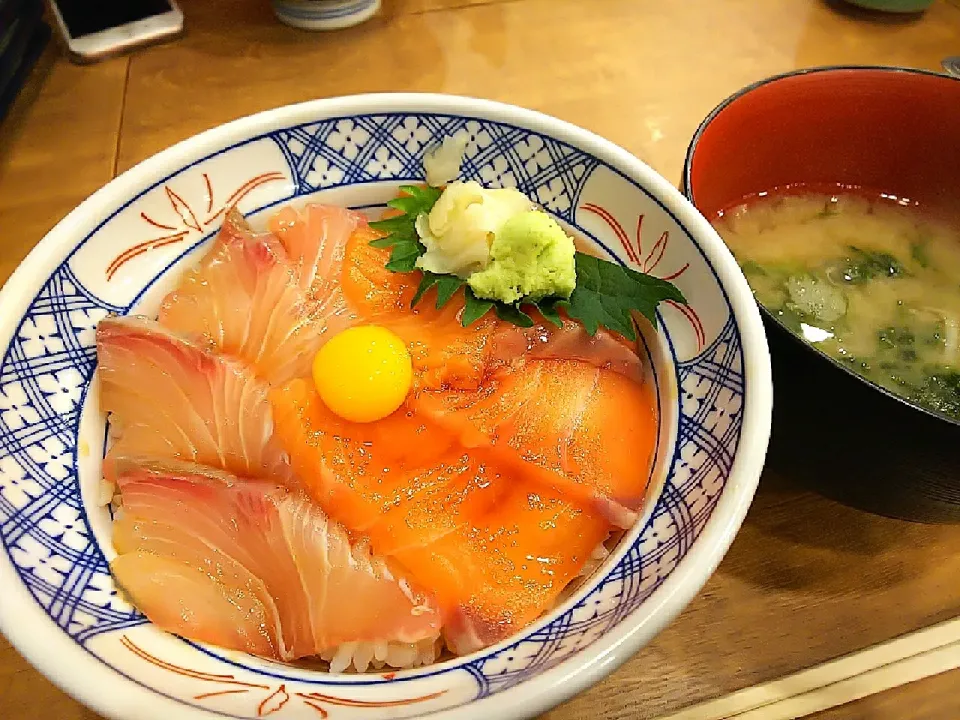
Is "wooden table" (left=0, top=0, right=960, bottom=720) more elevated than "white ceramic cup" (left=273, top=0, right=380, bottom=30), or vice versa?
"white ceramic cup" (left=273, top=0, right=380, bottom=30)

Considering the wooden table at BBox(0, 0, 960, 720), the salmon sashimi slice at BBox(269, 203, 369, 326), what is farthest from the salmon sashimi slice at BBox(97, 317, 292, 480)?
the wooden table at BBox(0, 0, 960, 720)

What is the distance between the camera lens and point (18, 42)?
9.32 ft

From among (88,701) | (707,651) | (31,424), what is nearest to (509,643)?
(707,651)

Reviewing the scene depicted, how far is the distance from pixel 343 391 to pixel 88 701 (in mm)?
707

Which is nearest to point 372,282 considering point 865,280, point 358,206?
point 358,206

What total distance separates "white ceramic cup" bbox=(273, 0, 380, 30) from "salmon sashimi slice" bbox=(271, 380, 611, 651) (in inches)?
87.1

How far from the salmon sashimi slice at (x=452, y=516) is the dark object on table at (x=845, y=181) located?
1.68 ft

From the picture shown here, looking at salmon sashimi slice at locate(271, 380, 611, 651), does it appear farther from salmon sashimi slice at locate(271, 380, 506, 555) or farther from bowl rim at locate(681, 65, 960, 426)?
bowl rim at locate(681, 65, 960, 426)

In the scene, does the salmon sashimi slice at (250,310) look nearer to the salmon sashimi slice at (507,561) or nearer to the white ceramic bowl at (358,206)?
the white ceramic bowl at (358,206)

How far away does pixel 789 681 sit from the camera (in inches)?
61.0

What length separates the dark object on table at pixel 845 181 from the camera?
54.8 inches

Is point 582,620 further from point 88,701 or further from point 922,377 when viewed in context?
point 922,377

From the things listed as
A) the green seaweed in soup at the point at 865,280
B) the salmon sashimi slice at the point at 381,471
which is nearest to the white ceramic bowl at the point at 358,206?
the salmon sashimi slice at the point at 381,471

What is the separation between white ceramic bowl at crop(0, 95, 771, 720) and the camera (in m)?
1.18
